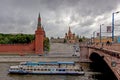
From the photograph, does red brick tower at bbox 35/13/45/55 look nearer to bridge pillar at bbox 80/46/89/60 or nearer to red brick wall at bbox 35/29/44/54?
red brick wall at bbox 35/29/44/54

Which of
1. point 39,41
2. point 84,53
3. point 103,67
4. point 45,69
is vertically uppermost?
point 39,41

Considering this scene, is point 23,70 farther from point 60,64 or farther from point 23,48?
point 23,48

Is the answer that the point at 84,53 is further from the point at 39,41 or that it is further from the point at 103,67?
the point at 39,41

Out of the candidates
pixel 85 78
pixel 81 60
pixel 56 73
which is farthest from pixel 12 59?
pixel 85 78

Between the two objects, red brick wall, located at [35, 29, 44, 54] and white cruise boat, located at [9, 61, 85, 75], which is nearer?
white cruise boat, located at [9, 61, 85, 75]

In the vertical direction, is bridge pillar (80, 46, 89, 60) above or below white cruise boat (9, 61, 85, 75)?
above

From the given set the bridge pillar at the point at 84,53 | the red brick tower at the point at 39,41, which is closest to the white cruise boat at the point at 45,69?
the bridge pillar at the point at 84,53

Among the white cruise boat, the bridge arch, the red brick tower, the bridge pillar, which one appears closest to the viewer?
the bridge arch

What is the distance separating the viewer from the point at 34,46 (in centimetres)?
8431

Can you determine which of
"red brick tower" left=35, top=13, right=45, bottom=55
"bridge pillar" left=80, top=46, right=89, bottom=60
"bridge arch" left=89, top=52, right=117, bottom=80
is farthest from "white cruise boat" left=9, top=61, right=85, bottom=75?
"red brick tower" left=35, top=13, right=45, bottom=55

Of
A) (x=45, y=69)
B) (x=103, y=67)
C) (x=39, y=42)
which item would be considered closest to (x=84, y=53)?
(x=103, y=67)

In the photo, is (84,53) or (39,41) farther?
(39,41)

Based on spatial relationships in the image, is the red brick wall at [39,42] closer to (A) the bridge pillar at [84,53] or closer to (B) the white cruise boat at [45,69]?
(A) the bridge pillar at [84,53]

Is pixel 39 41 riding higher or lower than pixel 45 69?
higher
